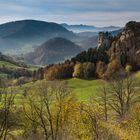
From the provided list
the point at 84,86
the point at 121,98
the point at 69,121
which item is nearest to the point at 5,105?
the point at 69,121

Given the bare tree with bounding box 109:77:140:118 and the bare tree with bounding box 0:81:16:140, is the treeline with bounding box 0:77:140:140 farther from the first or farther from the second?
the bare tree with bounding box 109:77:140:118

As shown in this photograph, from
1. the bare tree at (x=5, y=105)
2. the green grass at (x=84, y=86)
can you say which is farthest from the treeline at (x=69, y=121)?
the green grass at (x=84, y=86)

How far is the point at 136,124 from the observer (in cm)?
5697

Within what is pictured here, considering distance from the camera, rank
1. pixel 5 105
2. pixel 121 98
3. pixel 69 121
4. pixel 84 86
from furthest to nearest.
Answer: pixel 84 86 < pixel 121 98 < pixel 69 121 < pixel 5 105

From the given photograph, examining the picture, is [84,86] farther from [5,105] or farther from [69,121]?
[5,105]

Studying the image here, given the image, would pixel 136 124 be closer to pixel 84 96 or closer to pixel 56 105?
pixel 56 105

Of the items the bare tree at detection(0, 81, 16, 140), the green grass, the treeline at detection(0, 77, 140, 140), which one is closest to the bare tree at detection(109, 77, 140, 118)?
the treeline at detection(0, 77, 140, 140)

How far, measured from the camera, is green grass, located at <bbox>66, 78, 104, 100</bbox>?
152 meters

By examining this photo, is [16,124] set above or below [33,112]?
below

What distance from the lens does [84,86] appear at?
177 meters

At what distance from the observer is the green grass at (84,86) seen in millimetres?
152000

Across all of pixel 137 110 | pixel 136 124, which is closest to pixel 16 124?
pixel 137 110

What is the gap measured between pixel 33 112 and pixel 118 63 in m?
128

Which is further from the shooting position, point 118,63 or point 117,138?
point 118,63
